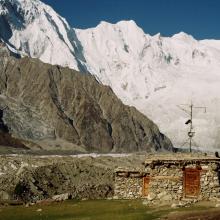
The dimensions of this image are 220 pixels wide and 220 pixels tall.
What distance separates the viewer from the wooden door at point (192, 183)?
3882 cm

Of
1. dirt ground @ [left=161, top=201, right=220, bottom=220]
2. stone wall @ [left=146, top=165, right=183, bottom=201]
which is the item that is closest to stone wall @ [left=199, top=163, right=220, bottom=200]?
stone wall @ [left=146, top=165, right=183, bottom=201]

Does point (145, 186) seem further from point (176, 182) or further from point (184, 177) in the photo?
point (184, 177)

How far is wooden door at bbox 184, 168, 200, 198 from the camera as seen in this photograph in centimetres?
3882

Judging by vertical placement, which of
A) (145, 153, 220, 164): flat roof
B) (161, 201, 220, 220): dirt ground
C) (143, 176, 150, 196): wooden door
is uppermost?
(145, 153, 220, 164): flat roof

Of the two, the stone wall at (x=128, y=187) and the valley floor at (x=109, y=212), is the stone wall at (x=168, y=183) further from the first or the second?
the stone wall at (x=128, y=187)

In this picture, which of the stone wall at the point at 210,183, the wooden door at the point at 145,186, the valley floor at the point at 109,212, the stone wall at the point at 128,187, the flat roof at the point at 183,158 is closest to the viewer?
the valley floor at the point at 109,212

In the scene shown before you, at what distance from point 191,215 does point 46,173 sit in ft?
151

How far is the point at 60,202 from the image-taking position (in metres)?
47.6

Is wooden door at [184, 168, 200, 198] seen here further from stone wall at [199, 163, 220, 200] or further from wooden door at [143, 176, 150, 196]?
wooden door at [143, 176, 150, 196]

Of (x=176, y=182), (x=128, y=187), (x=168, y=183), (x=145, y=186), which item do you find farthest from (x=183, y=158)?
(x=128, y=187)

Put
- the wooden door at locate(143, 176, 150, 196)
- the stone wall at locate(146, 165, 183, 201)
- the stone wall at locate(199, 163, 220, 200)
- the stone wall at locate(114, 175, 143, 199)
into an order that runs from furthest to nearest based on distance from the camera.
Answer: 1. the stone wall at locate(114, 175, 143, 199)
2. the wooden door at locate(143, 176, 150, 196)
3. the stone wall at locate(146, 165, 183, 201)
4. the stone wall at locate(199, 163, 220, 200)

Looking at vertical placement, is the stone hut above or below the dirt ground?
above

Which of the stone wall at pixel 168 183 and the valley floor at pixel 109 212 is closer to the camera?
the valley floor at pixel 109 212

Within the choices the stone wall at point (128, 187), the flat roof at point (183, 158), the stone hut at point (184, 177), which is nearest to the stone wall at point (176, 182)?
the stone hut at point (184, 177)
